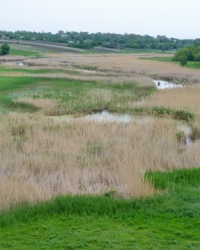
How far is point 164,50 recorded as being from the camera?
104 metres

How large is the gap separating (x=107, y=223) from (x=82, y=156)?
4.07 m

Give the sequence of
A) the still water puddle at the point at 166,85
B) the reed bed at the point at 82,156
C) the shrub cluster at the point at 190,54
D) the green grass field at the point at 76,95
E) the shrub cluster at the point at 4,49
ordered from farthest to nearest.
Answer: the shrub cluster at the point at 4,49
the shrub cluster at the point at 190,54
the still water puddle at the point at 166,85
the green grass field at the point at 76,95
the reed bed at the point at 82,156

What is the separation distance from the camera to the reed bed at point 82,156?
27.1 feet

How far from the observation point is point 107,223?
6.93m

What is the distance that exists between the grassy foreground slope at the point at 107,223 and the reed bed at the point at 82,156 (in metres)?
0.46

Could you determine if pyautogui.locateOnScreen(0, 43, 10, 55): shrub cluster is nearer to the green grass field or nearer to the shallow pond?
the green grass field

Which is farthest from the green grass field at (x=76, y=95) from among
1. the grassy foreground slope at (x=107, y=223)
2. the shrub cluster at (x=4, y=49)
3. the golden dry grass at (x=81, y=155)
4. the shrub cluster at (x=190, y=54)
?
the shrub cluster at (x=4, y=49)

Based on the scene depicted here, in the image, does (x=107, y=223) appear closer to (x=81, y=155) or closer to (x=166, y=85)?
(x=81, y=155)

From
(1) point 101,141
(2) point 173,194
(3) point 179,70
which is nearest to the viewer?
(2) point 173,194

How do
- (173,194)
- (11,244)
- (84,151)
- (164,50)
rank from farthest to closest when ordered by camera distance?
(164,50) → (84,151) → (173,194) → (11,244)

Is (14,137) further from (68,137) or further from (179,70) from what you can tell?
(179,70)

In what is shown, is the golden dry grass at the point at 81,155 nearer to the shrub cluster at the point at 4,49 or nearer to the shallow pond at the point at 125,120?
the shallow pond at the point at 125,120

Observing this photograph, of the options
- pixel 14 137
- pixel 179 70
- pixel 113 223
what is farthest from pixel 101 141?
pixel 179 70

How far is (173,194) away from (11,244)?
3454 mm
